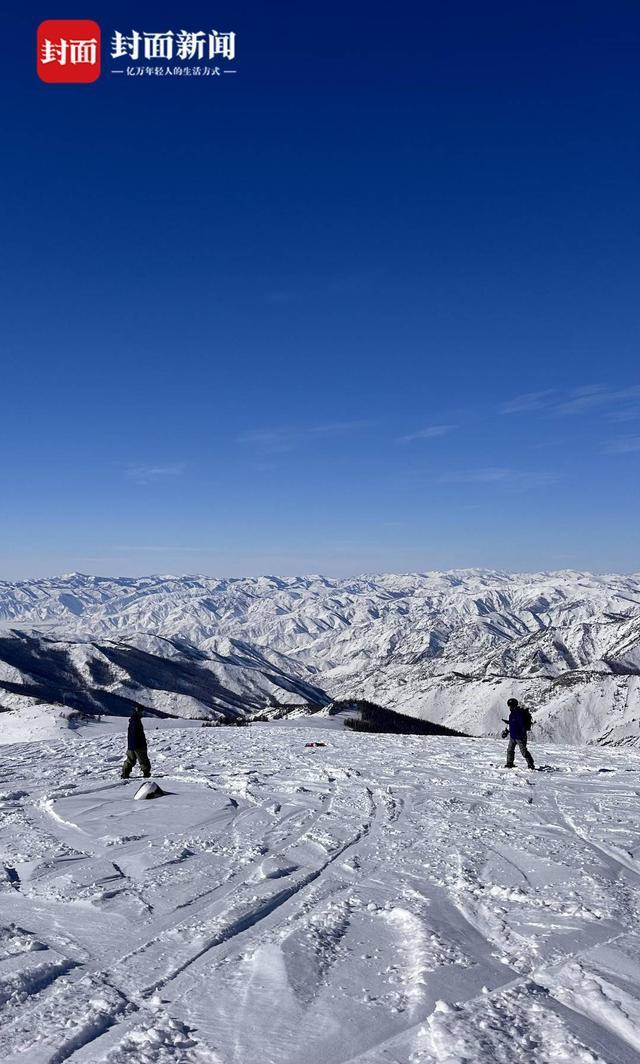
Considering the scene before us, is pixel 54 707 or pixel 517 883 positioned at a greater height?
pixel 517 883

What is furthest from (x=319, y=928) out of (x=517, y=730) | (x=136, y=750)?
(x=517, y=730)

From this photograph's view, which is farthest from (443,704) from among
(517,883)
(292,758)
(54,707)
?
(517,883)

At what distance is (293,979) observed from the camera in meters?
5.47

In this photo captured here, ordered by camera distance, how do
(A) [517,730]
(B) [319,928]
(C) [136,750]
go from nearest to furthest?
Answer: (B) [319,928]
(C) [136,750]
(A) [517,730]

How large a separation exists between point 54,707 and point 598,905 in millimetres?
84683

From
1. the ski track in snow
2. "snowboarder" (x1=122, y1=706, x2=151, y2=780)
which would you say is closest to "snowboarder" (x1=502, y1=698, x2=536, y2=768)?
the ski track in snow

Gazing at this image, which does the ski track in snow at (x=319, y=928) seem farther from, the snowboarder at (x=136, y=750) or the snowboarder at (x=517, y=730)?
the snowboarder at (x=517, y=730)

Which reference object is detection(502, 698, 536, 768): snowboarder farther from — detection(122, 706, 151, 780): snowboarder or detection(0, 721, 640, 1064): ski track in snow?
detection(122, 706, 151, 780): snowboarder

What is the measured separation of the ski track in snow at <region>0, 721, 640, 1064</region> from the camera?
15.0 ft

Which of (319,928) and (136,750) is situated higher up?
(319,928)

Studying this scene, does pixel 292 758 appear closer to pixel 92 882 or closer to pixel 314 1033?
pixel 92 882

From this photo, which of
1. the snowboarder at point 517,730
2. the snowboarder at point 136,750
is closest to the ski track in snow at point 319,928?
the snowboarder at point 136,750

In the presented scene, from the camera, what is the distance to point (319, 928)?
6.61m

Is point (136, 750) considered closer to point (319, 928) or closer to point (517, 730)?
point (517, 730)
